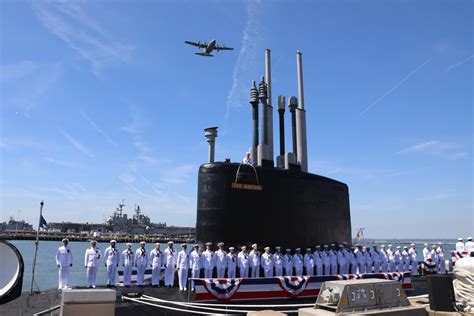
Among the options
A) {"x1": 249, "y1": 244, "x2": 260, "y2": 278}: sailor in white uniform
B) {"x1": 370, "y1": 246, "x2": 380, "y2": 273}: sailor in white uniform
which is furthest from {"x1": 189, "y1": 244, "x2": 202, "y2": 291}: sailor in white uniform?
{"x1": 370, "y1": 246, "x2": 380, "y2": 273}: sailor in white uniform

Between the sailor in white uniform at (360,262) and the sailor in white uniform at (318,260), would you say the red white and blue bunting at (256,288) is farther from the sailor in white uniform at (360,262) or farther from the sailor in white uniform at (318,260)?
the sailor in white uniform at (360,262)

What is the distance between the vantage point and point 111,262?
12.7 m

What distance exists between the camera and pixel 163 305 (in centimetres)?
921

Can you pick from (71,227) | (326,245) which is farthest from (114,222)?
(326,245)

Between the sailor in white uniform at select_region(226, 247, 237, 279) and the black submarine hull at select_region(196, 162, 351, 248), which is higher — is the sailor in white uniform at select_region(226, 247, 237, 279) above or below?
below

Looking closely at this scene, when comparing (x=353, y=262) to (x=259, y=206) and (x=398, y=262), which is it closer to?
(x=398, y=262)

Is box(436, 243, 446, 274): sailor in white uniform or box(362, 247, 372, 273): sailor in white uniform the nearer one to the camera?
box(362, 247, 372, 273): sailor in white uniform

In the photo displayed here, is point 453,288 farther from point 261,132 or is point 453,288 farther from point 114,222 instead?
point 114,222

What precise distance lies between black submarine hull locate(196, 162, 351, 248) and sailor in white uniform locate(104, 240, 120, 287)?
3166 mm

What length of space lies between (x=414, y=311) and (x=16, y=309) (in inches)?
Answer: 336

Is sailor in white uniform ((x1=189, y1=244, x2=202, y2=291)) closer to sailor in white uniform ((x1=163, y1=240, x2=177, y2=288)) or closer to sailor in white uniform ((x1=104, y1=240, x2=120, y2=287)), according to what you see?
sailor in white uniform ((x1=163, y1=240, x2=177, y2=288))

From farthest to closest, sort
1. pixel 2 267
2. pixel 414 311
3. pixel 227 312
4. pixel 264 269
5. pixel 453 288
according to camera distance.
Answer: pixel 264 269
pixel 227 312
pixel 453 288
pixel 414 311
pixel 2 267

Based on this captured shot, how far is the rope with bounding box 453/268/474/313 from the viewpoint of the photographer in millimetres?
7336

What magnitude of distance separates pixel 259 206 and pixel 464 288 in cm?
553
